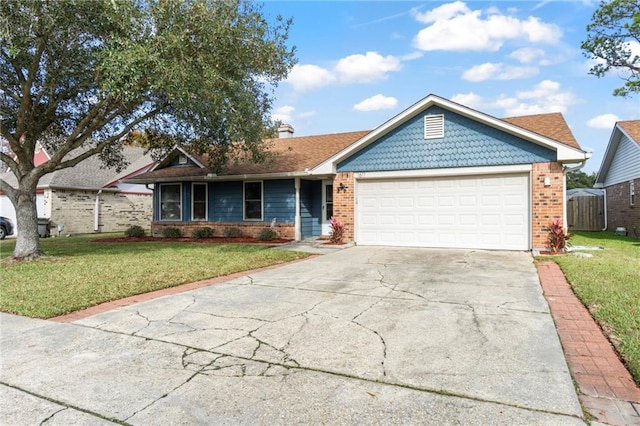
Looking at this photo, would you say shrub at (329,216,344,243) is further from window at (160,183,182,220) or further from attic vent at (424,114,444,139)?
window at (160,183,182,220)

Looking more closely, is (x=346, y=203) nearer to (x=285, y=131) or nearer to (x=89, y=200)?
(x=285, y=131)

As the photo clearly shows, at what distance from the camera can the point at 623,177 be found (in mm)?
17953

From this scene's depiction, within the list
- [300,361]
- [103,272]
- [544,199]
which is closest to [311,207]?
[544,199]

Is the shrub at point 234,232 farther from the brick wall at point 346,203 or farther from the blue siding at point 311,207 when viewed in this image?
the brick wall at point 346,203

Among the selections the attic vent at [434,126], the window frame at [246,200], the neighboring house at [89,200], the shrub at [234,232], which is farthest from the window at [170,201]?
the attic vent at [434,126]

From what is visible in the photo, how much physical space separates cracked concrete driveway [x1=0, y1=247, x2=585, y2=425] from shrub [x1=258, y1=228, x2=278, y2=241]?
8150mm

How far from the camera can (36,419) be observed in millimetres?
2766

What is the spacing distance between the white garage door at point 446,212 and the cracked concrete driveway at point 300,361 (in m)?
5.32

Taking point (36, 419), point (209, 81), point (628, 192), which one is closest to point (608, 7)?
point (628, 192)

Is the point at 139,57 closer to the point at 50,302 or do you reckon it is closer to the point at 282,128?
the point at 50,302

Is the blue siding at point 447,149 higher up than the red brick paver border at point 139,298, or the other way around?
the blue siding at point 447,149

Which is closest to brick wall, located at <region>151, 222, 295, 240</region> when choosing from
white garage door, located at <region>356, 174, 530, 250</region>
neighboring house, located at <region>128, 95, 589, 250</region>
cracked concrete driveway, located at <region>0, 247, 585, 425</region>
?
neighboring house, located at <region>128, 95, 589, 250</region>

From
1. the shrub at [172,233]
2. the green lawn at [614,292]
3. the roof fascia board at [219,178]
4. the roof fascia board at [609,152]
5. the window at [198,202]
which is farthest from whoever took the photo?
the roof fascia board at [609,152]

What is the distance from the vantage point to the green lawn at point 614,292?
3896 millimetres
